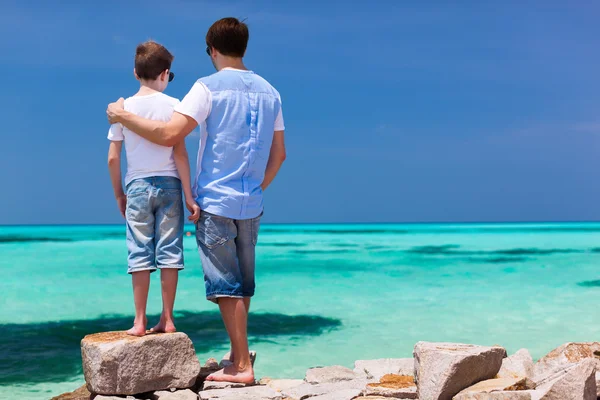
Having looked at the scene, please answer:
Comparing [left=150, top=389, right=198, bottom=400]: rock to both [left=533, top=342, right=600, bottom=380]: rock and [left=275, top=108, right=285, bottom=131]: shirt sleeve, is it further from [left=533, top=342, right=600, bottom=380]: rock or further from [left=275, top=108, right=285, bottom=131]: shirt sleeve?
[left=533, top=342, right=600, bottom=380]: rock

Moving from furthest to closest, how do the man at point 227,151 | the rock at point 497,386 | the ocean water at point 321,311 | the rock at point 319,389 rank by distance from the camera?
the ocean water at point 321,311
the rock at point 319,389
the man at point 227,151
the rock at point 497,386

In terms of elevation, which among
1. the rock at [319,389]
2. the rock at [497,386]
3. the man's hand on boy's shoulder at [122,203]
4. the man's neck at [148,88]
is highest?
the man's neck at [148,88]

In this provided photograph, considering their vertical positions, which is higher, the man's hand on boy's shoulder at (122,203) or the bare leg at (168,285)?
the man's hand on boy's shoulder at (122,203)

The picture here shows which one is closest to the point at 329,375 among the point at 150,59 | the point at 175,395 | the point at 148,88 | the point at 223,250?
the point at 175,395

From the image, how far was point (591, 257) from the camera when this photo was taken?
27.2 metres

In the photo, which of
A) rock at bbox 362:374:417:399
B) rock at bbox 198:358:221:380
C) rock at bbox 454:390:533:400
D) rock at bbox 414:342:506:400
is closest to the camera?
rock at bbox 454:390:533:400

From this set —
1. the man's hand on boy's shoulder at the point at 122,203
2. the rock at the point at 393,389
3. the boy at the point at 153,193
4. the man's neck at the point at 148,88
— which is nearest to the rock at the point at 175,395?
the boy at the point at 153,193

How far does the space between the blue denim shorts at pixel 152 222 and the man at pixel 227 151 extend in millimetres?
157

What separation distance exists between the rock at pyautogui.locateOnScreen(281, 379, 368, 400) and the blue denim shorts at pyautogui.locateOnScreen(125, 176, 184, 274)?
3.51 ft

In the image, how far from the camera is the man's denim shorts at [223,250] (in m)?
3.87

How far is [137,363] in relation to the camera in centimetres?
391

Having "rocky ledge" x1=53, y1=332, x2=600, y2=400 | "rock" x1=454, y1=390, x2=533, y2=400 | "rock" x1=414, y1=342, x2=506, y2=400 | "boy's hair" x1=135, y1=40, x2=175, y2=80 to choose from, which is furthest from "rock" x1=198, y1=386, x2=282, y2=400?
"boy's hair" x1=135, y1=40, x2=175, y2=80

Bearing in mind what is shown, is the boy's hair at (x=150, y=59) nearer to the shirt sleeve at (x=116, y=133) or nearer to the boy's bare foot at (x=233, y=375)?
the shirt sleeve at (x=116, y=133)

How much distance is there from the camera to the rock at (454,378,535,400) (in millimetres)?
3390
